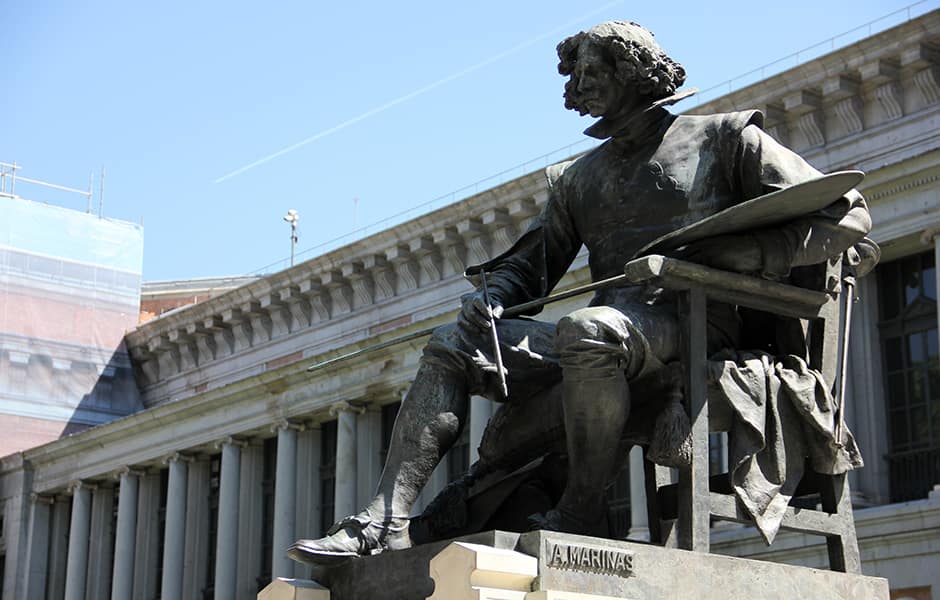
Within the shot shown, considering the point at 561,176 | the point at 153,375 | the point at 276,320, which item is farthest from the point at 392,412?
the point at 561,176

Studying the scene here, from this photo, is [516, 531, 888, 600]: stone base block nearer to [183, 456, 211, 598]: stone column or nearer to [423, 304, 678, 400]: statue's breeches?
[423, 304, 678, 400]: statue's breeches

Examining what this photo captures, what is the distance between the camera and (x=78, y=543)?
1986 inches

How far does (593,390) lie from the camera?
21.5 ft

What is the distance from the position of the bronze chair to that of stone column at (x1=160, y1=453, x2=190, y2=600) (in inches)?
1614

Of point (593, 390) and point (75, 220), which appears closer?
point (593, 390)

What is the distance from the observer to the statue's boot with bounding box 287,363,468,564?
6617mm

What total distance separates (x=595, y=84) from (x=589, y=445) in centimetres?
161

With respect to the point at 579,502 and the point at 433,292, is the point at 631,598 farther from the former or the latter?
the point at 433,292

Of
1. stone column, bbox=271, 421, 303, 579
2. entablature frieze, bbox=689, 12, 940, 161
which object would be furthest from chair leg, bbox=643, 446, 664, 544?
stone column, bbox=271, 421, 303, 579

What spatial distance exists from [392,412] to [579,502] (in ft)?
118

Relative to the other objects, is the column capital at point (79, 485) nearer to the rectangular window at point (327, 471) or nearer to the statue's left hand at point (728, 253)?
the rectangular window at point (327, 471)

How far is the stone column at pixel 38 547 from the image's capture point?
169 ft

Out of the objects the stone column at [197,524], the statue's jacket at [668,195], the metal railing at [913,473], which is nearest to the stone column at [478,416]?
the metal railing at [913,473]

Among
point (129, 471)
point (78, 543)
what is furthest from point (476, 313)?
point (78, 543)
